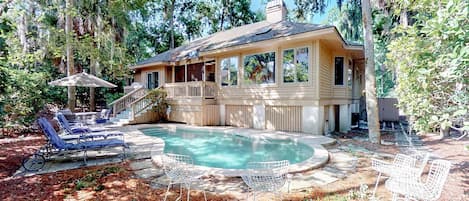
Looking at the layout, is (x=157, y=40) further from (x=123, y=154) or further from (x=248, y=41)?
(x=123, y=154)

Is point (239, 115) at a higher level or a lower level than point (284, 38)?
lower

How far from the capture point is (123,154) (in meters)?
6.80

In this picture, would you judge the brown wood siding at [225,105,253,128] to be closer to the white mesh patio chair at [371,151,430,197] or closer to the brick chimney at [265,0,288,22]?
the brick chimney at [265,0,288,22]

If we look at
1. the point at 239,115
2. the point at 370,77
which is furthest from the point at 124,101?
the point at 370,77

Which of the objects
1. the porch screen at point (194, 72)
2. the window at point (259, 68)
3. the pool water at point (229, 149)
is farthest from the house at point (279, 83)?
the pool water at point (229, 149)

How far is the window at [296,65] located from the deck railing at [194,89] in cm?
413

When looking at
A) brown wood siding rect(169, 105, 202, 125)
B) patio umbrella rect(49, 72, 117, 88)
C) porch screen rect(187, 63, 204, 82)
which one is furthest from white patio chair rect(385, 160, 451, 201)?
porch screen rect(187, 63, 204, 82)

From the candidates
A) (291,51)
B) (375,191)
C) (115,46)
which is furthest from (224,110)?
(375,191)

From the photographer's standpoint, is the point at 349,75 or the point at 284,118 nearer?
the point at 284,118

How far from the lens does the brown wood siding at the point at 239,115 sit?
12547mm

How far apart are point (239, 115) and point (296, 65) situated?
3.79 metres

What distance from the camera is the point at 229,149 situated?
8.76m

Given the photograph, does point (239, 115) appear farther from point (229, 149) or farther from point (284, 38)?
point (284, 38)

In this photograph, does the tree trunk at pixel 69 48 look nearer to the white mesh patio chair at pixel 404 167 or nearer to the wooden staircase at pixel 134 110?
the wooden staircase at pixel 134 110
